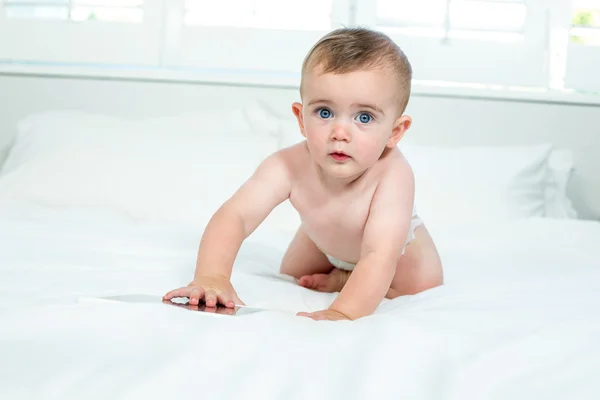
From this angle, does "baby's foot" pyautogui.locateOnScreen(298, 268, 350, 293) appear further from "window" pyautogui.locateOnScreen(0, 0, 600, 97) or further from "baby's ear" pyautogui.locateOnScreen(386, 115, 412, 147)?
"window" pyautogui.locateOnScreen(0, 0, 600, 97)

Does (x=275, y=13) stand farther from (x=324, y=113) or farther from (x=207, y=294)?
(x=207, y=294)

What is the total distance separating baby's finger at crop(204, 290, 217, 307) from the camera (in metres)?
0.99

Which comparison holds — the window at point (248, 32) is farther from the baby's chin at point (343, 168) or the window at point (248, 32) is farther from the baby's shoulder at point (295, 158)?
the baby's chin at point (343, 168)

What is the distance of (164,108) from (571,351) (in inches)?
75.2

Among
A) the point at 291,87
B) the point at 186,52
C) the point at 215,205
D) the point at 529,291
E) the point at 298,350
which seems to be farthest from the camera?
the point at 186,52

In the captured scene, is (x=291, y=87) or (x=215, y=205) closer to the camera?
(x=215, y=205)

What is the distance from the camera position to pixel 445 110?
2.49 meters

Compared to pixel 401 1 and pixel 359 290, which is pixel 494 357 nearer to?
pixel 359 290

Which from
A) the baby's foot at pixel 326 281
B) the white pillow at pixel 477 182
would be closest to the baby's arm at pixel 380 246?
the baby's foot at pixel 326 281

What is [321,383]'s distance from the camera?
2.20 feet

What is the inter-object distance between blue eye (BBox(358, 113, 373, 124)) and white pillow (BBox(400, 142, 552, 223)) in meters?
0.91

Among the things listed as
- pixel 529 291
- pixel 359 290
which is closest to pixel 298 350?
pixel 359 290

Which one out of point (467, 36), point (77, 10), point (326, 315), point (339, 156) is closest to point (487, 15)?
point (467, 36)

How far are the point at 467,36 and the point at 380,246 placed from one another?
1.60 meters
